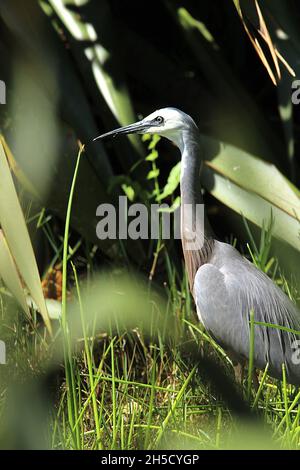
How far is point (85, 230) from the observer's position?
2244 mm

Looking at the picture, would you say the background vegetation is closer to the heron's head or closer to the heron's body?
the heron's body

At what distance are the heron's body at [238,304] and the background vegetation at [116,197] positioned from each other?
6 centimetres

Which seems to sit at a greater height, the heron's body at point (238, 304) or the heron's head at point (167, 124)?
the heron's head at point (167, 124)

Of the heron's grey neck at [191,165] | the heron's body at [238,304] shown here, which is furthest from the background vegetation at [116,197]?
the heron's grey neck at [191,165]

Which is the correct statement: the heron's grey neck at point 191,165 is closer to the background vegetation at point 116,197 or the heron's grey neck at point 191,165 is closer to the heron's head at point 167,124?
the heron's head at point 167,124

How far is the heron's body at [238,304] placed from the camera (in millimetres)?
1927

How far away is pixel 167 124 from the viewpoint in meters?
1.99

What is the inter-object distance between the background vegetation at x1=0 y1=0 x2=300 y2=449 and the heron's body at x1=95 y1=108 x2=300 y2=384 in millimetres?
60

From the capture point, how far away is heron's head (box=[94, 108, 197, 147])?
1.96 metres

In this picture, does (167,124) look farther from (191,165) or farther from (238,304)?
(238,304)

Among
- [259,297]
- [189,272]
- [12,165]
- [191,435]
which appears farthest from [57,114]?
[191,435]

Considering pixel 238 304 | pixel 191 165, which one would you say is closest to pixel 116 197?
pixel 191 165

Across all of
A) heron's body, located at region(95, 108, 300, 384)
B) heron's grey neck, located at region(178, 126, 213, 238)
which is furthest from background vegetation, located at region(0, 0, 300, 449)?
heron's grey neck, located at region(178, 126, 213, 238)

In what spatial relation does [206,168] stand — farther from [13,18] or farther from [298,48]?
[13,18]
